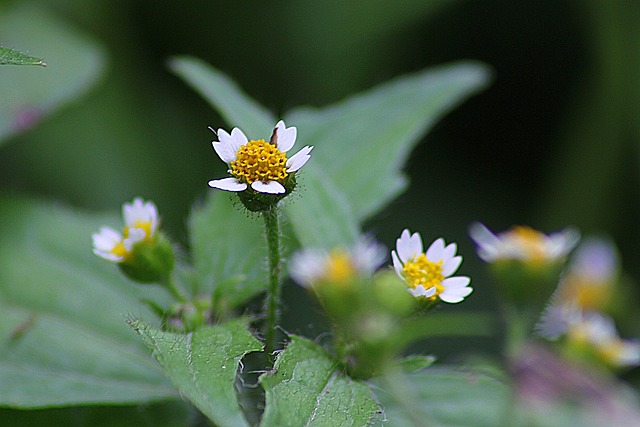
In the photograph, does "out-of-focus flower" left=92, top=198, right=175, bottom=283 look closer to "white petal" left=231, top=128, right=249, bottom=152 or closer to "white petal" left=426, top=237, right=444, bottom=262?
"white petal" left=231, top=128, right=249, bottom=152

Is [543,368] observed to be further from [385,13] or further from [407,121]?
[385,13]

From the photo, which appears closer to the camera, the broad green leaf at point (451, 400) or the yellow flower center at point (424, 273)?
the yellow flower center at point (424, 273)

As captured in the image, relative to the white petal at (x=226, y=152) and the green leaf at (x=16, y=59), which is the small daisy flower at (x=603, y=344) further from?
the green leaf at (x=16, y=59)

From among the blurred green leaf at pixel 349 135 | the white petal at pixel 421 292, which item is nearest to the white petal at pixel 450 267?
the white petal at pixel 421 292

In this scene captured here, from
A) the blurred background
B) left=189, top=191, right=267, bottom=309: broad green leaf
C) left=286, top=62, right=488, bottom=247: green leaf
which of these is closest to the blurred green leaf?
left=286, top=62, right=488, bottom=247: green leaf

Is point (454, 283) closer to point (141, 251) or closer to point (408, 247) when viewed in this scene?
point (408, 247)

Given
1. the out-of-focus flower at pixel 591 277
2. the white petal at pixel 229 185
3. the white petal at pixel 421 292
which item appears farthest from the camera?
the out-of-focus flower at pixel 591 277
